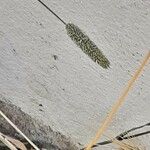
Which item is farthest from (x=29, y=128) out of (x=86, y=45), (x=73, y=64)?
(x=86, y=45)

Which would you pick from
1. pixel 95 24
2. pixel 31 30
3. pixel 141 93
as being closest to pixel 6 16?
pixel 31 30

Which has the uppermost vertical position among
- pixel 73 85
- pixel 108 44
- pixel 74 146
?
pixel 108 44

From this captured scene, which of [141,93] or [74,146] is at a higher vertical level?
[141,93]

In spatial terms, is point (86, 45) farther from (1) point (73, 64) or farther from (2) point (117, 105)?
(2) point (117, 105)

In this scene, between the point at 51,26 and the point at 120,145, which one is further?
the point at 120,145

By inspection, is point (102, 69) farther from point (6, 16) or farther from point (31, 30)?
point (6, 16)

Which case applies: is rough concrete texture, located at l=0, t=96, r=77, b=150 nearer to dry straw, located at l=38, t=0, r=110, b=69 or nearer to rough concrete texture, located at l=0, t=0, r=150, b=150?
rough concrete texture, located at l=0, t=0, r=150, b=150

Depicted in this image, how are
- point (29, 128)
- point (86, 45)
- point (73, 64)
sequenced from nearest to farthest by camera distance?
1. point (86, 45)
2. point (73, 64)
3. point (29, 128)

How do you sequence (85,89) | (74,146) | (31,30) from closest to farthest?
(31,30)
(85,89)
(74,146)

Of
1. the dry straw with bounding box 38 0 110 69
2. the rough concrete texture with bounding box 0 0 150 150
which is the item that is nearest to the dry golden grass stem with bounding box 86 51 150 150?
the rough concrete texture with bounding box 0 0 150 150
